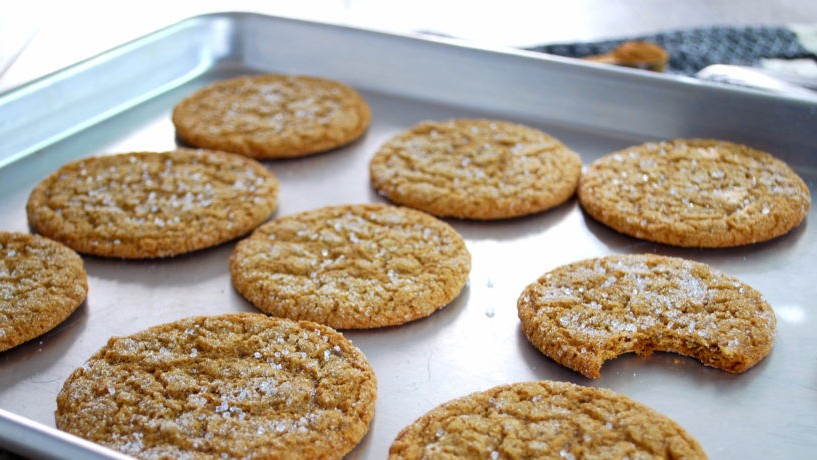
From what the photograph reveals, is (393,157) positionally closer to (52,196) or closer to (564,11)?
(52,196)

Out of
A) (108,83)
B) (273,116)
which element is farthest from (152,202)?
(108,83)

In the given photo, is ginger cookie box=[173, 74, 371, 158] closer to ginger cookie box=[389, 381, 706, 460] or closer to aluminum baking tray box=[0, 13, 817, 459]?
aluminum baking tray box=[0, 13, 817, 459]

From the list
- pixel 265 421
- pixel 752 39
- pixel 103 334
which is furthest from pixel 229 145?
pixel 752 39

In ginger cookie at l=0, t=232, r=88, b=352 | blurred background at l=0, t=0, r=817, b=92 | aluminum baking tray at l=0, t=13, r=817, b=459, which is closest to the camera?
aluminum baking tray at l=0, t=13, r=817, b=459

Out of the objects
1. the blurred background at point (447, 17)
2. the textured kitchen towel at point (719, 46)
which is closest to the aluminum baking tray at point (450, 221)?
the textured kitchen towel at point (719, 46)

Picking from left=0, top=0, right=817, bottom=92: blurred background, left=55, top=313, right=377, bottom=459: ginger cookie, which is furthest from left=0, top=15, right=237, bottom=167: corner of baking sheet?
left=55, top=313, right=377, bottom=459: ginger cookie

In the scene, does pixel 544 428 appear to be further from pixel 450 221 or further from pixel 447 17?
pixel 447 17
